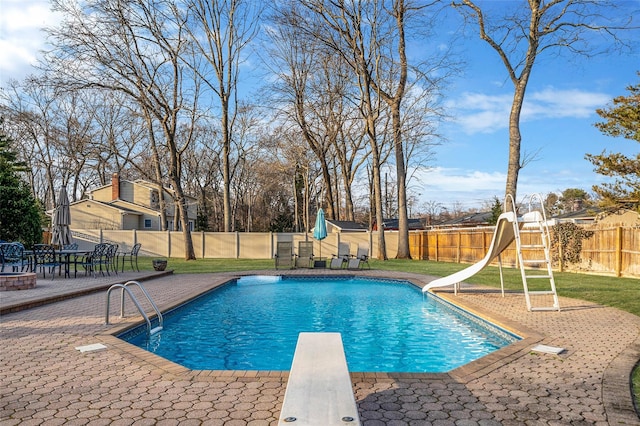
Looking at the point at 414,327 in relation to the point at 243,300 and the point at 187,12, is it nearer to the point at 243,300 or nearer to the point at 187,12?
the point at 243,300

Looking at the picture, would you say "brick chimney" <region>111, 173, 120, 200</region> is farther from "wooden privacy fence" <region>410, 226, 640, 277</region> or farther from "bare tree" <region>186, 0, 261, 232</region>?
"wooden privacy fence" <region>410, 226, 640, 277</region>

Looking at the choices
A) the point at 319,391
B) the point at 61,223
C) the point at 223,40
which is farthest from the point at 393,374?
the point at 223,40

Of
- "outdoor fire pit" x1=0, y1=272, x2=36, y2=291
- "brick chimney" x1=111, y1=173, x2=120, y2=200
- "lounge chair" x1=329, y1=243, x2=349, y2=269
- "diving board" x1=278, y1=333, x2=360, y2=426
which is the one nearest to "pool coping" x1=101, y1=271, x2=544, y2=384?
"diving board" x1=278, y1=333, x2=360, y2=426

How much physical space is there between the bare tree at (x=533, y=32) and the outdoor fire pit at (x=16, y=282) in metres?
16.1

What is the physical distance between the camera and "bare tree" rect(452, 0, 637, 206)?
17.2 m

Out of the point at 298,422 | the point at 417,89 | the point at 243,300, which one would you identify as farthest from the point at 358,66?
the point at 298,422

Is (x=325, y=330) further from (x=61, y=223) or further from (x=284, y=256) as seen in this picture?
(x=284, y=256)

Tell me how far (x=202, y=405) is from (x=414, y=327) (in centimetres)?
500

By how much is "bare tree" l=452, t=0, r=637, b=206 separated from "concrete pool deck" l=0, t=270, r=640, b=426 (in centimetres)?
1367

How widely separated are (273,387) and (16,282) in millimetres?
8577

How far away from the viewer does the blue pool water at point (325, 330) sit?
A: 18.6 ft

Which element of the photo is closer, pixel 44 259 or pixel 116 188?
pixel 44 259

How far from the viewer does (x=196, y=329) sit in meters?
7.25

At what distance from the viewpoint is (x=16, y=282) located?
965 cm
